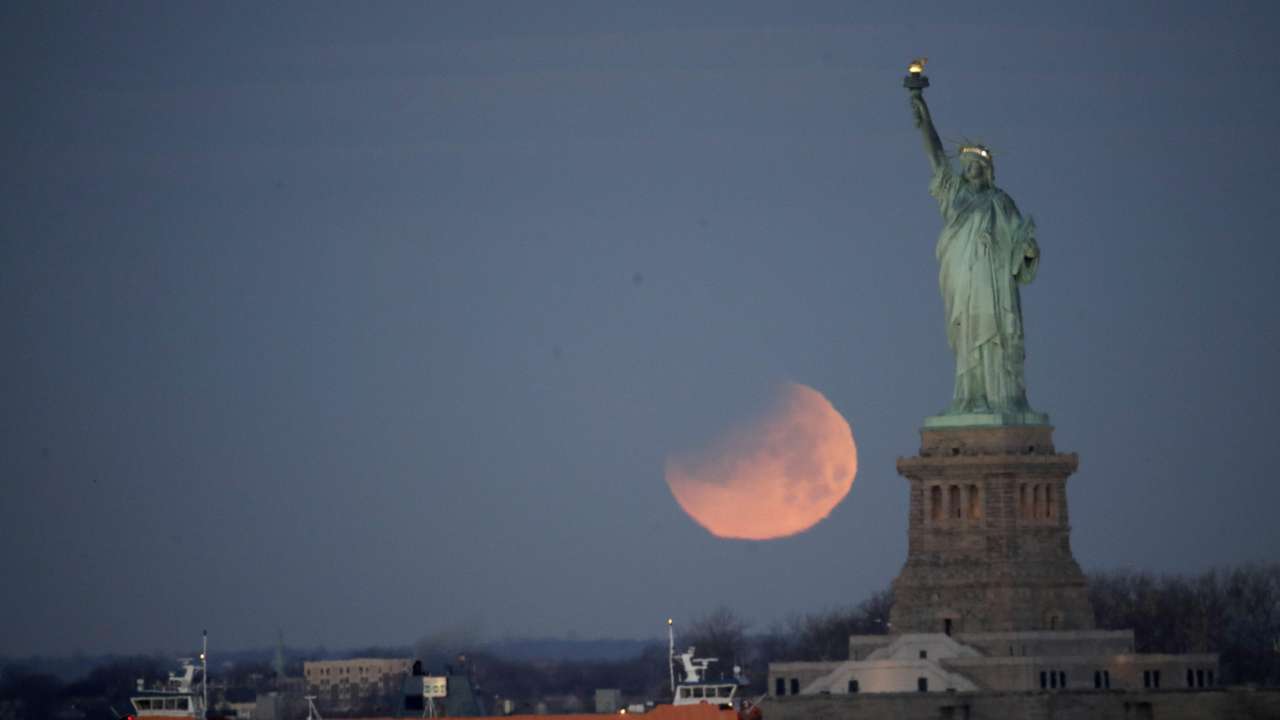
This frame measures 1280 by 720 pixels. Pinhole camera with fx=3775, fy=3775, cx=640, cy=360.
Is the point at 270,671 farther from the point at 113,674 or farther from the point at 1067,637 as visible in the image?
the point at 1067,637

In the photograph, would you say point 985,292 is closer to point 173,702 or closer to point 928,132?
point 928,132

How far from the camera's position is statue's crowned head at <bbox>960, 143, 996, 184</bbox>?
103312mm

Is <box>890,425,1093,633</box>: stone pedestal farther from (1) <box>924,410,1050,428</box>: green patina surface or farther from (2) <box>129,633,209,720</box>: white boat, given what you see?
(2) <box>129,633,209,720</box>: white boat

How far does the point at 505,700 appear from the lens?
126438mm

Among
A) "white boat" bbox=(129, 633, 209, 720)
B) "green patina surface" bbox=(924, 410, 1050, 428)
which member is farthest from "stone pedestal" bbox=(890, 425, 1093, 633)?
"white boat" bbox=(129, 633, 209, 720)

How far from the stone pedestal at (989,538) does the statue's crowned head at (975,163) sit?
23.5ft

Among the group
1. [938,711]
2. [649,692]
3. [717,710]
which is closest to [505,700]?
[649,692]

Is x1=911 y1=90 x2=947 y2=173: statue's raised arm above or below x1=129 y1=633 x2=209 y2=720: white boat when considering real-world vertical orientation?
above

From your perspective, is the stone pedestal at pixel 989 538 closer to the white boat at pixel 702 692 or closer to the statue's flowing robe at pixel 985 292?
the statue's flowing robe at pixel 985 292

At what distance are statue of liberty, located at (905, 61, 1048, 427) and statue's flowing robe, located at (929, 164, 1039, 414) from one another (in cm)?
3

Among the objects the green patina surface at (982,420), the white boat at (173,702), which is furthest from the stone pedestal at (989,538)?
the white boat at (173,702)

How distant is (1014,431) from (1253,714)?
35.5 feet

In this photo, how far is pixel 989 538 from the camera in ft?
329

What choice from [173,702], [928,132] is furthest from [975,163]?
[173,702]
